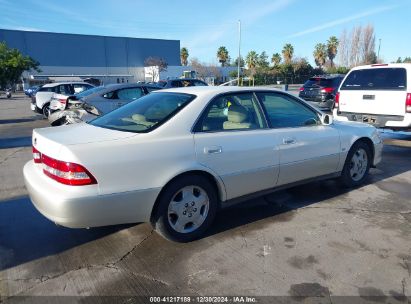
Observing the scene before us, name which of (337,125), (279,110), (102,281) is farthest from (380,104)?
(102,281)

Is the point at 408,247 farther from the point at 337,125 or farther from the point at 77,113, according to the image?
the point at 77,113

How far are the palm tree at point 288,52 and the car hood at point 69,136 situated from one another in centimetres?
6625

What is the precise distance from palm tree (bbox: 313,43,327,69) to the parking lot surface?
65.5 meters

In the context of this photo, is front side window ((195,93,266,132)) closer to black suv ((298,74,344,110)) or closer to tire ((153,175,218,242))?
tire ((153,175,218,242))

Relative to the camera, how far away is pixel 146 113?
12.4ft

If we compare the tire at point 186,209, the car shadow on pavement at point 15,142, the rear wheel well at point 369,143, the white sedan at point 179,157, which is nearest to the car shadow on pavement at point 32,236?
the white sedan at point 179,157

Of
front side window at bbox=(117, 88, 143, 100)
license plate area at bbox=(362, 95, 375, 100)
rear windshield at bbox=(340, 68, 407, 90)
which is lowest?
front side window at bbox=(117, 88, 143, 100)

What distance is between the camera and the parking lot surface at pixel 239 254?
2.87m

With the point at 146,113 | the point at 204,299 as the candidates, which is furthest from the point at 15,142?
the point at 204,299

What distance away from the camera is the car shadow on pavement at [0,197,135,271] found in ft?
11.1

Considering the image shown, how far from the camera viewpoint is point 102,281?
2965mm

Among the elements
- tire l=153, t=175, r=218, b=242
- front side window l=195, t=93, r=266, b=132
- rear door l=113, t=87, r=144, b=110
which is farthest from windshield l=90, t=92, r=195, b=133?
rear door l=113, t=87, r=144, b=110

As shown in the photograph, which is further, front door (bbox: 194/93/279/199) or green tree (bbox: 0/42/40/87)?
green tree (bbox: 0/42/40/87)

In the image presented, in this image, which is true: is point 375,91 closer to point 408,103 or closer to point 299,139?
point 408,103
